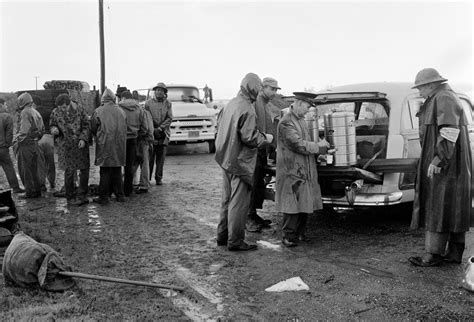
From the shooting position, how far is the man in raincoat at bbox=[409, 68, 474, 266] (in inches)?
191

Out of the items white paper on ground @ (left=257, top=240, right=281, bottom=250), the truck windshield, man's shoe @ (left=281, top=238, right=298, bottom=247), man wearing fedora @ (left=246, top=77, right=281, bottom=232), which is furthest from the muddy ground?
the truck windshield

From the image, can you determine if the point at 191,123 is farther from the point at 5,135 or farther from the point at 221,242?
the point at 221,242

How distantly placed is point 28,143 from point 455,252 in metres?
7.40

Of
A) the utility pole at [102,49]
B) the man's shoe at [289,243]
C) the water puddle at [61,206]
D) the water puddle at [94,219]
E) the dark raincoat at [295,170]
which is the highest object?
the utility pole at [102,49]

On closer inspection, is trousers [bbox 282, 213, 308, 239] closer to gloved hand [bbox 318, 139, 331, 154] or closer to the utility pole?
gloved hand [bbox 318, 139, 331, 154]

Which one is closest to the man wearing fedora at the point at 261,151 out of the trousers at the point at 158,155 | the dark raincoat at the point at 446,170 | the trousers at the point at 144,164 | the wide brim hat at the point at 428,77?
the wide brim hat at the point at 428,77

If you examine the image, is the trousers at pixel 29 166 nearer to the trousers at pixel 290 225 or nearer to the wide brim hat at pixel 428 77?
the trousers at pixel 290 225

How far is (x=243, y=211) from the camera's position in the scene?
5742 millimetres

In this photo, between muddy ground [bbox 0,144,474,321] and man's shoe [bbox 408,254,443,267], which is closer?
muddy ground [bbox 0,144,474,321]

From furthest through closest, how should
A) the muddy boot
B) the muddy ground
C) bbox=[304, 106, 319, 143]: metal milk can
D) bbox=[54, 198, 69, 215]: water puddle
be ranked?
bbox=[54, 198, 69, 215]: water puddle → bbox=[304, 106, 319, 143]: metal milk can → the muddy boot → the muddy ground

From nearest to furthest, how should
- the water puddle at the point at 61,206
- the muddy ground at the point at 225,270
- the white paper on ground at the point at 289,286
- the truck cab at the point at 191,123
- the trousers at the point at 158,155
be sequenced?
1. the muddy ground at the point at 225,270
2. the white paper on ground at the point at 289,286
3. the water puddle at the point at 61,206
4. the trousers at the point at 158,155
5. the truck cab at the point at 191,123

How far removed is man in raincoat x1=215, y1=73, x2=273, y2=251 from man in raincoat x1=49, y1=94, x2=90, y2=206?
3.48 m

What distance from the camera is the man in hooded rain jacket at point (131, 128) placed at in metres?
9.16

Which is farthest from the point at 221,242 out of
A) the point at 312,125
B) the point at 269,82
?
the point at 269,82
